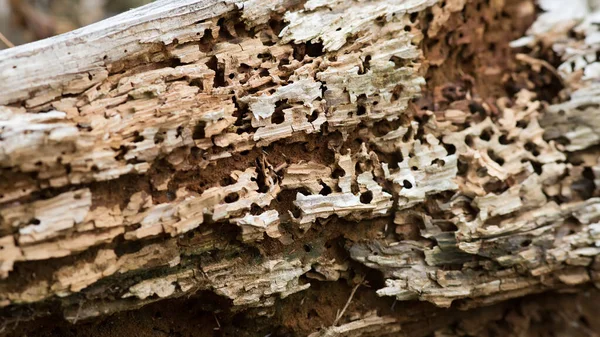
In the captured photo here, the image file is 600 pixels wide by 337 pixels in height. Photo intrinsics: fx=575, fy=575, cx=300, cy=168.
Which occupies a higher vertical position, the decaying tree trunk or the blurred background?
the blurred background

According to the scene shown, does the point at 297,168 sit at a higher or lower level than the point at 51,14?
lower

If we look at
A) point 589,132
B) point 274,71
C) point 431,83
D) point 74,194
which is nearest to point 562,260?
point 589,132

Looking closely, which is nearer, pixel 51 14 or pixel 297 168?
pixel 297 168

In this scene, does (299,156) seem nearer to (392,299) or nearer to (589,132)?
(392,299)

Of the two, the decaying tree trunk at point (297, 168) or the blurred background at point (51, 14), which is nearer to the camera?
the decaying tree trunk at point (297, 168)

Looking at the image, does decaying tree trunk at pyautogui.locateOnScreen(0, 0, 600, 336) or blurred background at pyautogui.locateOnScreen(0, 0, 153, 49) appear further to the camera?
blurred background at pyautogui.locateOnScreen(0, 0, 153, 49)
